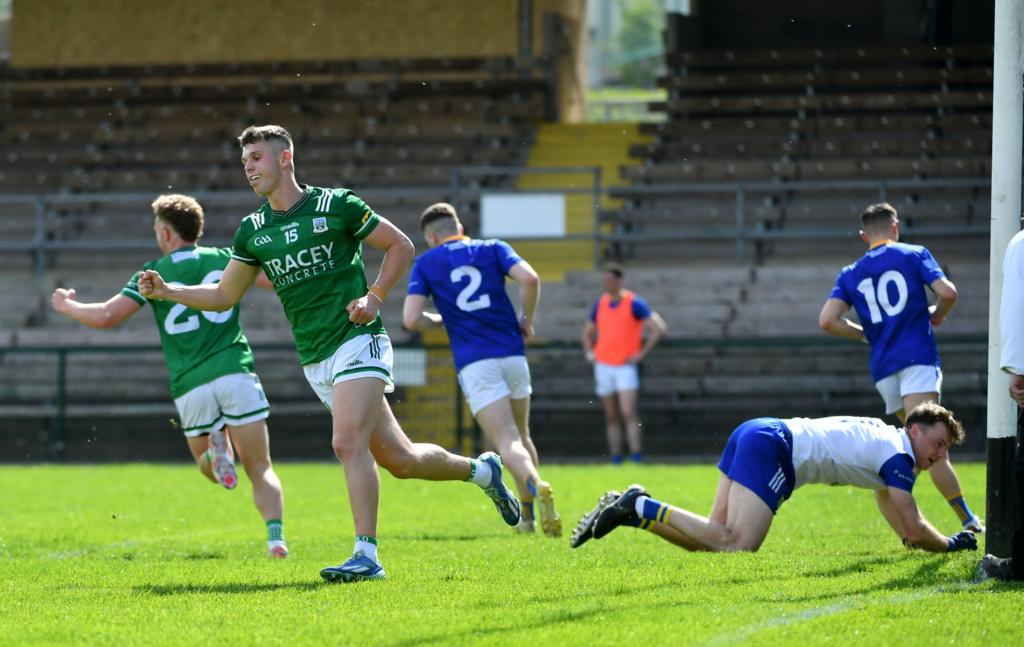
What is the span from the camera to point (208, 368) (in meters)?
8.98

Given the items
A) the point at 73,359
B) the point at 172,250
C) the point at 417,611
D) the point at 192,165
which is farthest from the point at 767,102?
the point at 417,611

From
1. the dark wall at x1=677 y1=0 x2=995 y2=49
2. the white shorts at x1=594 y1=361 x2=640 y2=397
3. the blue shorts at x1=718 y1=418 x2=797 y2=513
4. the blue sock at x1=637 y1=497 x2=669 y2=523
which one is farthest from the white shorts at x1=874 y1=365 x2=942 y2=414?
the dark wall at x1=677 y1=0 x2=995 y2=49

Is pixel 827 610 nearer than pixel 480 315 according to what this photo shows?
Yes

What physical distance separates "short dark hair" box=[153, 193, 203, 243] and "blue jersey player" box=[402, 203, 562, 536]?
1.64 metres

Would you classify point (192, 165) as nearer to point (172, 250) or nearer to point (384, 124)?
point (384, 124)

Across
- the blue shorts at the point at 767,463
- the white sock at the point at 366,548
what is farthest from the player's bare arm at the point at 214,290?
the blue shorts at the point at 767,463

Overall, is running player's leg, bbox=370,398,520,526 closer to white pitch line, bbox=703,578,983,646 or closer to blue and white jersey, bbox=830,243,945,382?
white pitch line, bbox=703,578,983,646

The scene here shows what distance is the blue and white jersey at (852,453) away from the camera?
7.86m

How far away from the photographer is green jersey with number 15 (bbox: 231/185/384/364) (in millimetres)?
7305

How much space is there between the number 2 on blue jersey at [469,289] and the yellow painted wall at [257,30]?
60.0 ft

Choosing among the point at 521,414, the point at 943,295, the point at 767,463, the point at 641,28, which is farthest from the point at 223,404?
the point at 641,28

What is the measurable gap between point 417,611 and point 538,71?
22.7 m

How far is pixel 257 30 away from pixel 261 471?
69.6 ft

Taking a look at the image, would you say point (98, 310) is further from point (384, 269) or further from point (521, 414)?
point (521, 414)
